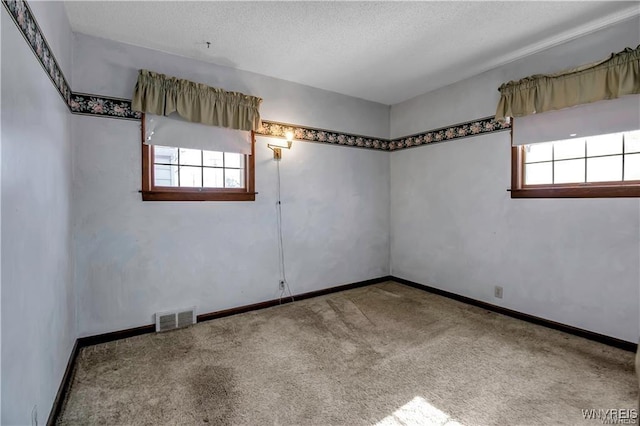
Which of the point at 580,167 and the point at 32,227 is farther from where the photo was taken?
the point at 580,167

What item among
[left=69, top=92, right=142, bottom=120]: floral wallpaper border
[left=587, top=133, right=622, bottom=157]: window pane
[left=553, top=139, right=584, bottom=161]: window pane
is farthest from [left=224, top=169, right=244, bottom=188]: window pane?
[left=587, top=133, right=622, bottom=157]: window pane

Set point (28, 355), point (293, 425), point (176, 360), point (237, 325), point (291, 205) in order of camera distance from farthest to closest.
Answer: point (291, 205) → point (237, 325) → point (176, 360) → point (293, 425) → point (28, 355)


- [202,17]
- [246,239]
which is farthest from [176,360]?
[202,17]

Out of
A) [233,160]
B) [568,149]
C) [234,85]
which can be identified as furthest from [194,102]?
[568,149]

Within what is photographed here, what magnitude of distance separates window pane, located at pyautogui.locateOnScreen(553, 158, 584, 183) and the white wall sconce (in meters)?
2.68

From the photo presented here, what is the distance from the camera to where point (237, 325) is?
2906 millimetres

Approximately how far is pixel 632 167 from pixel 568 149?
47 centimetres

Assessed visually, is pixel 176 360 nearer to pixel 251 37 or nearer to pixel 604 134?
pixel 251 37

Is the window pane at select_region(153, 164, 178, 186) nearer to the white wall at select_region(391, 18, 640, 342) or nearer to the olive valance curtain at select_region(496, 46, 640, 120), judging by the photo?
the white wall at select_region(391, 18, 640, 342)

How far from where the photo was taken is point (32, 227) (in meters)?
1.44

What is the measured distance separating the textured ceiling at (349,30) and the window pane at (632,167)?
108 cm

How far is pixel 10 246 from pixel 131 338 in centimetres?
180

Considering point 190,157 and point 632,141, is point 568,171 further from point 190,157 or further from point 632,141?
point 190,157

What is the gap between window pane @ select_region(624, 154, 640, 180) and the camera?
7.73 feet
